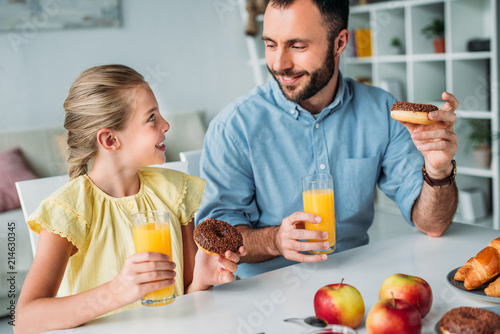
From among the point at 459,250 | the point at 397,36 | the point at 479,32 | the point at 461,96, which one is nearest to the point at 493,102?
the point at 461,96

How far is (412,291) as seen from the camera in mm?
964

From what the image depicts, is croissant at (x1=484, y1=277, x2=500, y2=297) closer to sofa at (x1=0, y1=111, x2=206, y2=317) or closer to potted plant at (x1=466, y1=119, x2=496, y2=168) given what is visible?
sofa at (x1=0, y1=111, x2=206, y2=317)

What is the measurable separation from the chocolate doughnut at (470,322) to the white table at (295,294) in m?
0.13

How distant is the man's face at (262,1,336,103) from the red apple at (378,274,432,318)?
0.83 metres

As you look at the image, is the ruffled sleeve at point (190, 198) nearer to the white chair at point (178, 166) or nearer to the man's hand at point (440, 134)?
the white chair at point (178, 166)

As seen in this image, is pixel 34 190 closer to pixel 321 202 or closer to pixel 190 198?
pixel 190 198

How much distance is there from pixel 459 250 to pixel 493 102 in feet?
8.21

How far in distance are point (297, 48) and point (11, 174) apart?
2456mm

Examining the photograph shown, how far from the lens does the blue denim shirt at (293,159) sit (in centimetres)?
168

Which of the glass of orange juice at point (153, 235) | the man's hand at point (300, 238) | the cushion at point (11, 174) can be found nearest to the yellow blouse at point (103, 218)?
the glass of orange juice at point (153, 235)

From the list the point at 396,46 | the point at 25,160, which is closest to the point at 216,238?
the point at 25,160

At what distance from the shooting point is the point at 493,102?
139 inches

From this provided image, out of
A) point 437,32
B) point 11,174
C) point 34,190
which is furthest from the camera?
point 437,32

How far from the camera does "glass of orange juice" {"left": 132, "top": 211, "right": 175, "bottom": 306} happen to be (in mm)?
1082
